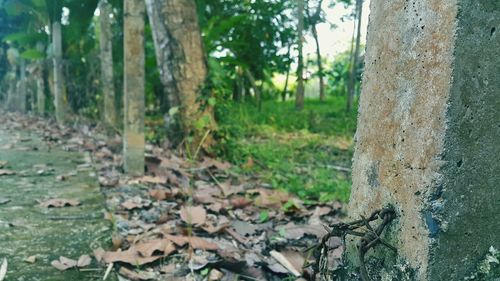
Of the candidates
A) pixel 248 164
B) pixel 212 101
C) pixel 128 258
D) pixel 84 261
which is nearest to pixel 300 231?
pixel 128 258

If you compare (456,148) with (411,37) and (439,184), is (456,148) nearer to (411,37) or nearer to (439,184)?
(439,184)

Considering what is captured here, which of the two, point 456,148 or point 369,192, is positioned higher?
point 456,148

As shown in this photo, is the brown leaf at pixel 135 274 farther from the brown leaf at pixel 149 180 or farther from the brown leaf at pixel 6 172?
the brown leaf at pixel 6 172

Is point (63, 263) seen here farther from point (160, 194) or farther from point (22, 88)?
point (22, 88)

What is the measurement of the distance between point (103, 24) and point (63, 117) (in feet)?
6.80

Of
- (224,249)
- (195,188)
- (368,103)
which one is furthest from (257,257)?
(195,188)

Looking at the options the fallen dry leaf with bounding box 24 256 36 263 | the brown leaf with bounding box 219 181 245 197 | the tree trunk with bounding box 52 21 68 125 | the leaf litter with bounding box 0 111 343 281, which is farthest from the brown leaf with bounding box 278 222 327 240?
the tree trunk with bounding box 52 21 68 125

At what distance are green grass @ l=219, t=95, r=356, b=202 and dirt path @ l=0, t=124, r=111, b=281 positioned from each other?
1.11 meters

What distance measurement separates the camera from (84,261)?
5.71ft

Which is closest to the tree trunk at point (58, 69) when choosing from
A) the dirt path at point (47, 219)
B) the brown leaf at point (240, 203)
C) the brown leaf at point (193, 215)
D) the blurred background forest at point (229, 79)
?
the blurred background forest at point (229, 79)

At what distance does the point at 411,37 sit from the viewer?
3.80ft

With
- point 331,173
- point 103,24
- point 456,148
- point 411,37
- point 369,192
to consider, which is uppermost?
point 103,24

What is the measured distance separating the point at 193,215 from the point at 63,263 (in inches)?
27.5

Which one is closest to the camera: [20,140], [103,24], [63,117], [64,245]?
[64,245]
